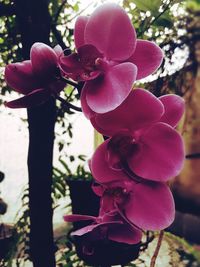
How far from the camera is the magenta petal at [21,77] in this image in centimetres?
26

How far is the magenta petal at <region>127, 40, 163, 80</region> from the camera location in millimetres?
271

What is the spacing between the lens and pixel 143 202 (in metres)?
0.25

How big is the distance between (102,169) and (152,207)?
0.15 ft

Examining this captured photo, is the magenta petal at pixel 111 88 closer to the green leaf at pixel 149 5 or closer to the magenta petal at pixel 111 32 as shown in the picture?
the magenta petal at pixel 111 32

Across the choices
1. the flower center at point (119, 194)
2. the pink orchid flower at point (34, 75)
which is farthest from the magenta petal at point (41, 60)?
Result: the flower center at point (119, 194)

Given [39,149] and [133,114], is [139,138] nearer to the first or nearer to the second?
[133,114]

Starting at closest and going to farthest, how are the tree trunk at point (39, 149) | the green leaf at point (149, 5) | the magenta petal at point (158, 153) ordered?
1. the magenta petal at point (158, 153)
2. the green leaf at point (149, 5)
3. the tree trunk at point (39, 149)

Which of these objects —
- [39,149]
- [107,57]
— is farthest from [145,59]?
[39,149]

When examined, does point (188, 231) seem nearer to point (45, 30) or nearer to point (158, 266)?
point (45, 30)

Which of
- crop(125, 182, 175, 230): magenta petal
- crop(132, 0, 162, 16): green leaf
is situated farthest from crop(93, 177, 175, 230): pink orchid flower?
crop(132, 0, 162, 16): green leaf

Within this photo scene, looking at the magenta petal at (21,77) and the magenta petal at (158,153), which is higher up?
the magenta petal at (21,77)

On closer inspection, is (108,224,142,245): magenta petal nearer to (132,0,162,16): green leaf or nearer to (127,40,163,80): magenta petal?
(127,40,163,80): magenta petal

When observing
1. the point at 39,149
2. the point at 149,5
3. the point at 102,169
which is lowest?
the point at 39,149

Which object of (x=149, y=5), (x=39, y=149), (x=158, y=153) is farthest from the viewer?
(x=39, y=149)
